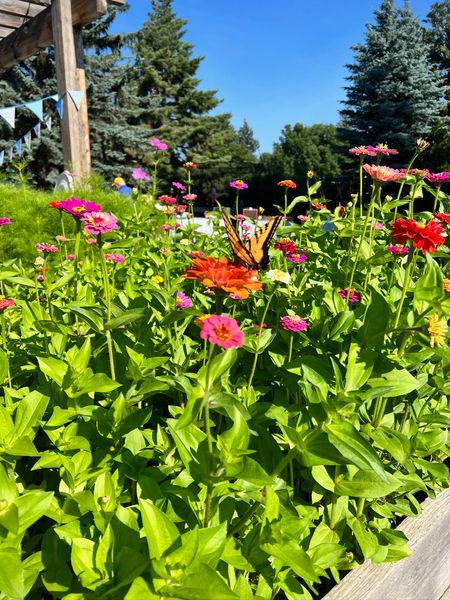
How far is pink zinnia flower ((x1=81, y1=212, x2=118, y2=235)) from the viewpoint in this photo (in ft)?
3.85

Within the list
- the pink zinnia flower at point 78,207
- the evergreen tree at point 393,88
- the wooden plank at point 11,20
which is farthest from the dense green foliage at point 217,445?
the evergreen tree at point 393,88

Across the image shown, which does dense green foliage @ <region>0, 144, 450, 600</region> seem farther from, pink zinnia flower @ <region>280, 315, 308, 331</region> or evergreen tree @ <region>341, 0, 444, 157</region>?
evergreen tree @ <region>341, 0, 444, 157</region>

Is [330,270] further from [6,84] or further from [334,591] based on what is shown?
[6,84]

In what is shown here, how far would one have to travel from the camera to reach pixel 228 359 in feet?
2.88

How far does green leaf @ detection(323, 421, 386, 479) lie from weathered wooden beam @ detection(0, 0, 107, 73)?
239 inches

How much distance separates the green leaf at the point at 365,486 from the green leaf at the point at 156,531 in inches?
18.1

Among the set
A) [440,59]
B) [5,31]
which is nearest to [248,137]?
[440,59]

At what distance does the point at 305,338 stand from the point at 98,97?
16980 millimetres

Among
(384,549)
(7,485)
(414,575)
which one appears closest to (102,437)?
(7,485)

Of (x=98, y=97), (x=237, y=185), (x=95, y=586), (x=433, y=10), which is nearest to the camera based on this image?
(x=95, y=586)

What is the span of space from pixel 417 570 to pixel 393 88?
16.3 metres

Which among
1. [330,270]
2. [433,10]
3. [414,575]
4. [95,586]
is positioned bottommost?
[414,575]

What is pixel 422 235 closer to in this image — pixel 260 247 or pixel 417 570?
pixel 260 247

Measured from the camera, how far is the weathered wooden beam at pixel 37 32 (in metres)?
5.49
